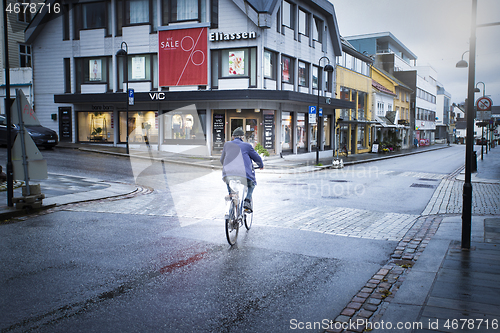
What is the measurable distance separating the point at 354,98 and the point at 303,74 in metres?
11.1

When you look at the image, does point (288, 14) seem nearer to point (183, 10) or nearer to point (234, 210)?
point (183, 10)

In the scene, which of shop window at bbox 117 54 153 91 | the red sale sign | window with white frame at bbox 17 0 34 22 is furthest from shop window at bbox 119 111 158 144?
window with white frame at bbox 17 0 34 22

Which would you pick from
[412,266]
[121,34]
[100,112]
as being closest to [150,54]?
[121,34]

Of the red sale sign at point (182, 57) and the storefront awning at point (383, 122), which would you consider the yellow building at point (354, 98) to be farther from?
the red sale sign at point (182, 57)

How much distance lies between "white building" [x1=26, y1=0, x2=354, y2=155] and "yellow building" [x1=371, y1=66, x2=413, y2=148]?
16.1 meters

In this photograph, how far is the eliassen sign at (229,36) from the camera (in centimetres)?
2523

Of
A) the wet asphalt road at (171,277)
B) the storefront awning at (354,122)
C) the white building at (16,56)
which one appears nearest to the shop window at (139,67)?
the white building at (16,56)

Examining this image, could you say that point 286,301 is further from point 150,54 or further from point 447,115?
point 447,115

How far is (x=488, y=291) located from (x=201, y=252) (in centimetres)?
390

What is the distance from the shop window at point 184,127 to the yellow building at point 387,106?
2326 cm

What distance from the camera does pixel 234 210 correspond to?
677 cm

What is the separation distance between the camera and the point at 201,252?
6.30 metres

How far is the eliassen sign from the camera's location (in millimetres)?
25234

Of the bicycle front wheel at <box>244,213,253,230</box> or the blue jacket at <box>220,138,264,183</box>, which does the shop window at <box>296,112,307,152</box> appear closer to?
the bicycle front wheel at <box>244,213,253,230</box>
